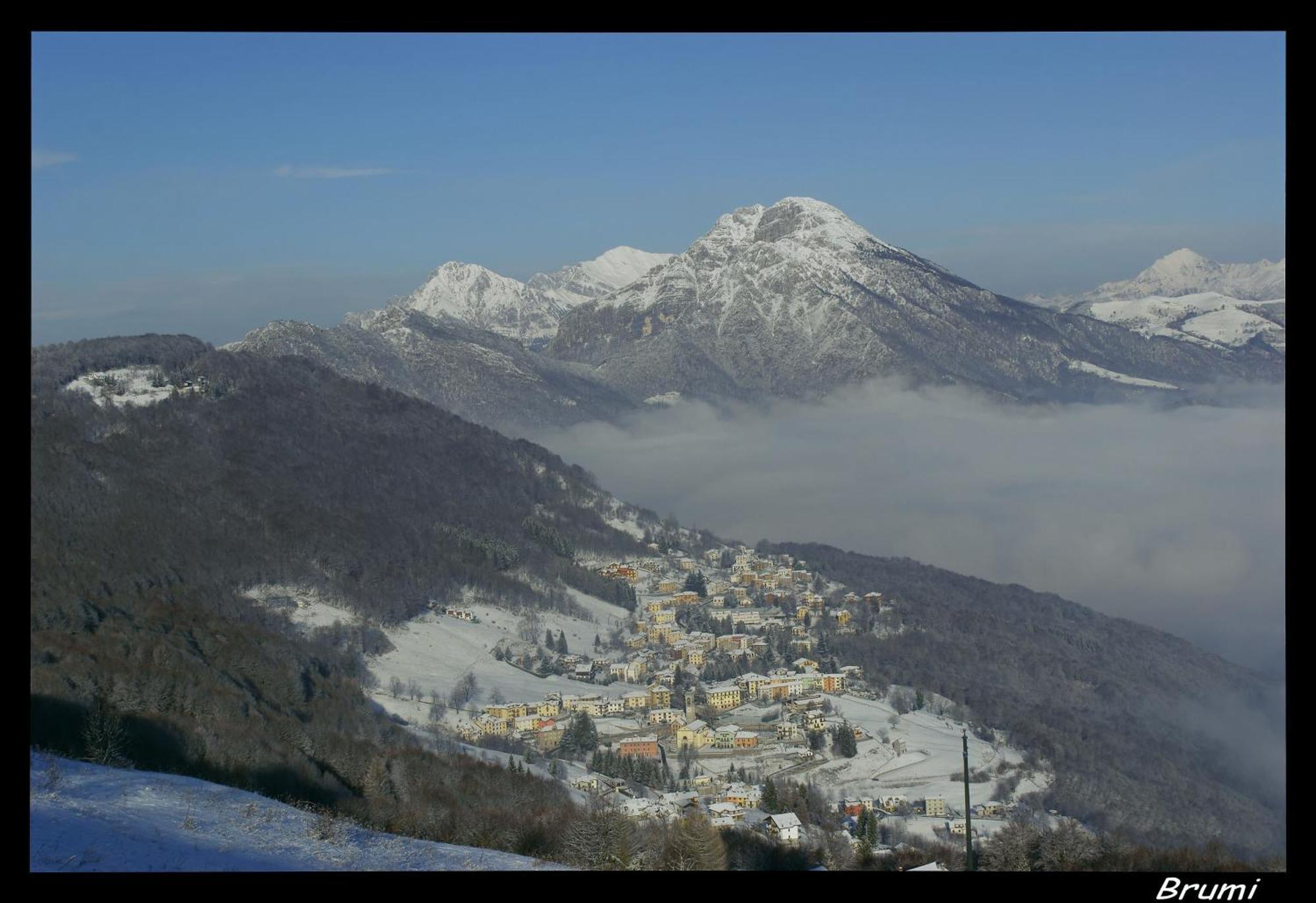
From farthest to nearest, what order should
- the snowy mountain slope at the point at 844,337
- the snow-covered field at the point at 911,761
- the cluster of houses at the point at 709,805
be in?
1. the snowy mountain slope at the point at 844,337
2. the snow-covered field at the point at 911,761
3. the cluster of houses at the point at 709,805

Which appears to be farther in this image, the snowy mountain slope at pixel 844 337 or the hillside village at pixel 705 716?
the snowy mountain slope at pixel 844 337

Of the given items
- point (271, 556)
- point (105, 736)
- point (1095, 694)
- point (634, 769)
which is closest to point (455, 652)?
point (271, 556)

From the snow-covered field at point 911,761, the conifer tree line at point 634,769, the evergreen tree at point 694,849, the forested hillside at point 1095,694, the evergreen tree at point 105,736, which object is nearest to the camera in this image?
the evergreen tree at point 694,849

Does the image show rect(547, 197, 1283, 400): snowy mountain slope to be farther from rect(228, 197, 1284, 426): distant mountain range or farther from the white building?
the white building

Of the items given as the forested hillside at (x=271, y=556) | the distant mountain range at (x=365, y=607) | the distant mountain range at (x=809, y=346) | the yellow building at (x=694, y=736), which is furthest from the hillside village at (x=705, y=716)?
the distant mountain range at (x=809, y=346)

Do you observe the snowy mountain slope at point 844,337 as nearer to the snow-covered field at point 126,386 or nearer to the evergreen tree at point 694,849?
the snow-covered field at point 126,386

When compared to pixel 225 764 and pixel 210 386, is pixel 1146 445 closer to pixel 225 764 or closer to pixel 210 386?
pixel 210 386
